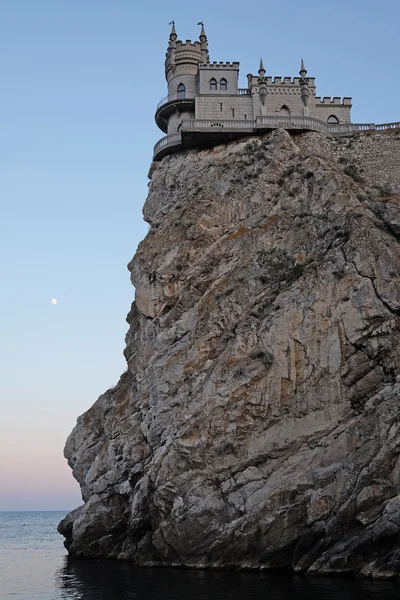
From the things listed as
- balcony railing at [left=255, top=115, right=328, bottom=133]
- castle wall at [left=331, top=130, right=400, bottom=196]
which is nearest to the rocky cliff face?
castle wall at [left=331, top=130, right=400, bottom=196]

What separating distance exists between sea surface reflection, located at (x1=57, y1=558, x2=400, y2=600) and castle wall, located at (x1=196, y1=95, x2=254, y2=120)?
103 ft

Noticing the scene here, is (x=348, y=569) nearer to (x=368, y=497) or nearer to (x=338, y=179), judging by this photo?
(x=368, y=497)

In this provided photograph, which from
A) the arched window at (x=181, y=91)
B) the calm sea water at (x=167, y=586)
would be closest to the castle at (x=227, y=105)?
the arched window at (x=181, y=91)

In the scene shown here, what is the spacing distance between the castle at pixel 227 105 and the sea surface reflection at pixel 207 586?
2902 centimetres

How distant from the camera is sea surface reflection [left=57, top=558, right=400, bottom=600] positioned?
91.9 feet

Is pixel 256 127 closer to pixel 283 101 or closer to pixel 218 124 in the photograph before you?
pixel 218 124

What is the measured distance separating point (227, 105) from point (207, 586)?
33979mm

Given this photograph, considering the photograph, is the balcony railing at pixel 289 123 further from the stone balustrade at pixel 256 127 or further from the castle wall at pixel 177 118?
the castle wall at pixel 177 118

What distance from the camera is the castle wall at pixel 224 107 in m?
51.2

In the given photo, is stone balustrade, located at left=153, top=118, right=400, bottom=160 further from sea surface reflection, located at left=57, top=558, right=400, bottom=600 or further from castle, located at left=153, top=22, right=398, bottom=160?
sea surface reflection, located at left=57, top=558, right=400, bottom=600

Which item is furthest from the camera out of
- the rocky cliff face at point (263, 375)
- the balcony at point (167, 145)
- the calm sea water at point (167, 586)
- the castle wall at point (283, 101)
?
the castle wall at point (283, 101)

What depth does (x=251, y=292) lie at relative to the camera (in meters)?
42.1

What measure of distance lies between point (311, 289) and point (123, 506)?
1797 cm

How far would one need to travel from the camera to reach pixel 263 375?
38.8 metres
